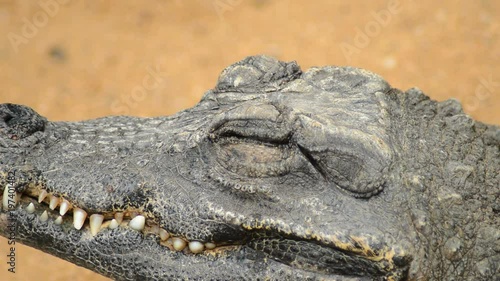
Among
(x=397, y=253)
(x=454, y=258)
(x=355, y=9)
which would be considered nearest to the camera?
(x=397, y=253)

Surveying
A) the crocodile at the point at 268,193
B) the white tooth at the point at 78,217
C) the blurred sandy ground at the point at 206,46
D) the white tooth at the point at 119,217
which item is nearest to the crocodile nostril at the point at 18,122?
the crocodile at the point at 268,193

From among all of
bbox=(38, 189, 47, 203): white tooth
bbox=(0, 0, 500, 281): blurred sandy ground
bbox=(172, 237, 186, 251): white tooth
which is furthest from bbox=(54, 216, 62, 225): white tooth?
bbox=(0, 0, 500, 281): blurred sandy ground

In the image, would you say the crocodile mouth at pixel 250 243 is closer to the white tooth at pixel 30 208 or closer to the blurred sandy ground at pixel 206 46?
the white tooth at pixel 30 208

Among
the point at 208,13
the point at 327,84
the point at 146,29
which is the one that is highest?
the point at 208,13

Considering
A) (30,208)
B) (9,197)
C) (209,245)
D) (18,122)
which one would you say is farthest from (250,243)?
(18,122)

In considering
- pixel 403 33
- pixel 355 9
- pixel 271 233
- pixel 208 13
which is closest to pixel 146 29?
pixel 208 13

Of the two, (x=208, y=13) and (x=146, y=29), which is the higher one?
(x=208, y=13)

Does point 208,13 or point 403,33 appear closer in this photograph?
point 403,33

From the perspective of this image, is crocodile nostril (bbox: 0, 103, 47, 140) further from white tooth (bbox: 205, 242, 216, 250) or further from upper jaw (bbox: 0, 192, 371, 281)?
white tooth (bbox: 205, 242, 216, 250)

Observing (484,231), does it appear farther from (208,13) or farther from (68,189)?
(208,13)
